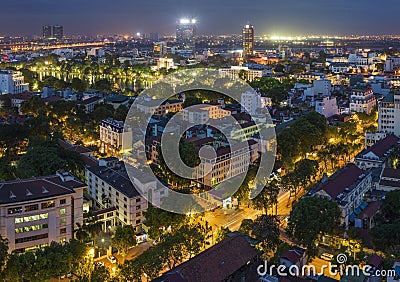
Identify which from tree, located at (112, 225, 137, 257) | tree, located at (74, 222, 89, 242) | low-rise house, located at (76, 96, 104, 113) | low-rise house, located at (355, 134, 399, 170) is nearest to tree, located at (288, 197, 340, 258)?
tree, located at (112, 225, 137, 257)

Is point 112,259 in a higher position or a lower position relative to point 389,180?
lower

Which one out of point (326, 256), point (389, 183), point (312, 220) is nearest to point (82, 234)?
point (312, 220)

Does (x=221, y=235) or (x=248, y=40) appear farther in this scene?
(x=248, y=40)

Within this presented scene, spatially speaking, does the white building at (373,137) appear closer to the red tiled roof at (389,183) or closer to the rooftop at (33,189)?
the red tiled roof at (389,183)

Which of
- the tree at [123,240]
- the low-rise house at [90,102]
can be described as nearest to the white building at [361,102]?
the low-rise house at [90,102]

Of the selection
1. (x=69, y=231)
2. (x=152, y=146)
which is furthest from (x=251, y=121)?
(x=69, y=231)

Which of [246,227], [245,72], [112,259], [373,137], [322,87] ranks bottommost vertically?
[112,259]

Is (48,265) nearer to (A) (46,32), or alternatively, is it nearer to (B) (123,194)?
(B) (123,194)
